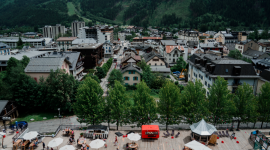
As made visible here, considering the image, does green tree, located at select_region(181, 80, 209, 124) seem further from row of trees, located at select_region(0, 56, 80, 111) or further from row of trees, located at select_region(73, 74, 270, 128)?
row of trees, located at select_region(0, 56, 80, 111)

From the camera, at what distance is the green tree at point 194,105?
105 ft

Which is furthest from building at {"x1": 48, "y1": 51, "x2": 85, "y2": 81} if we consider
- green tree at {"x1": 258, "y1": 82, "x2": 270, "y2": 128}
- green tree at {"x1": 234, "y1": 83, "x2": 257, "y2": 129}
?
green tree at {"x1": 258, "y1": 82, "x2": 270, "y2": 128}

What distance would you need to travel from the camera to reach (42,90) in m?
43.6

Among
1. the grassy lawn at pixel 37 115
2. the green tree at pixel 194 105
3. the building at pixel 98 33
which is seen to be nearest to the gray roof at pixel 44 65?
A: the grassy lawn at pixel 37 115

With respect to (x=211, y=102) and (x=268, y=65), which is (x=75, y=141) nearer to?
(x=211, y=102)

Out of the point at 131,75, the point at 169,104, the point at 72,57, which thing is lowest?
the point at 169,104

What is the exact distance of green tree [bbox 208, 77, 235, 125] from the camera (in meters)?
32.1

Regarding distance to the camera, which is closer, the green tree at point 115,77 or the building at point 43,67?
the building at point 43,67

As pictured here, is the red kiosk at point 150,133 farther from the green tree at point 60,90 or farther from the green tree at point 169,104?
the green tree at point 60,90

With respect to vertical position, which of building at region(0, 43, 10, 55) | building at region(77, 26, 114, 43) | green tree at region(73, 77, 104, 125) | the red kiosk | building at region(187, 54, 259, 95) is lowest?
the red kiosk

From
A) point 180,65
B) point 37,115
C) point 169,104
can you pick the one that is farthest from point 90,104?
point 180,65

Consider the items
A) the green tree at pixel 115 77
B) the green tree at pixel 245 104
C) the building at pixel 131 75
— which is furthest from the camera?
the building at pixel 131 75

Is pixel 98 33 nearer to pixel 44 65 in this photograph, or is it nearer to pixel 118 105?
pixel 44 65

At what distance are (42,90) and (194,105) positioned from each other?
3222 centimetres
